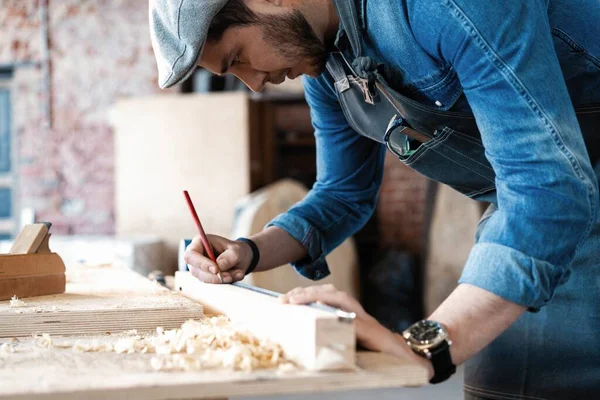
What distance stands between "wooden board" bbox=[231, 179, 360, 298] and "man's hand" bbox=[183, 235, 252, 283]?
183 cm

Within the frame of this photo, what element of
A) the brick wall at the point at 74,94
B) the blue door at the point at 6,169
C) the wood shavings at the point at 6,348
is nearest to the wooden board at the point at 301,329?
the wood shavings at the point at 6,348

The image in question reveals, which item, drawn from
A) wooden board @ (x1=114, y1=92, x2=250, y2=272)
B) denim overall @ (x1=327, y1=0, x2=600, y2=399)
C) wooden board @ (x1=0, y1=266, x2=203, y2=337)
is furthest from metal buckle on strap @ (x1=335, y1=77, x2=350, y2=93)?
wooden board @ (x1=114, y1=92, x2=250, y2=272)

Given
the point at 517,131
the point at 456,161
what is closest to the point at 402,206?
the point at 456,161

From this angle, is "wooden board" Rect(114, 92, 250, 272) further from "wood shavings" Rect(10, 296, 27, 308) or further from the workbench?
the workbench

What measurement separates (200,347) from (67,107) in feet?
16.0

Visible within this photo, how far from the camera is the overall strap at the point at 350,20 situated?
1233 millimetres

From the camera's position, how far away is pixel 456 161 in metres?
1.38

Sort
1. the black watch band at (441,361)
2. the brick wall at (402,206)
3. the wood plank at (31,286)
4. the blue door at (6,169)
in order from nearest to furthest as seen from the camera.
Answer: the black watch band at (441,361) < the wood plank at (31,286) < the brick wall at (402,206) < the blue door at (6,169)

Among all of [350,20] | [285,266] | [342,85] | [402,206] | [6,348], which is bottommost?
[285,266]

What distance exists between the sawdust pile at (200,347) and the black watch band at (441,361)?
189 millimetres

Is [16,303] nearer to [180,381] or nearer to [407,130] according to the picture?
[180,381]

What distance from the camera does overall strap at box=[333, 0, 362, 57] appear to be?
1.23m

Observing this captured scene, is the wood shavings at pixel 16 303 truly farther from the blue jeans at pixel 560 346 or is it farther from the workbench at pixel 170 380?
the blue jeans at pixel 560 346

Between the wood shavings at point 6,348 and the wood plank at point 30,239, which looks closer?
the wood shavings at point 6,348
